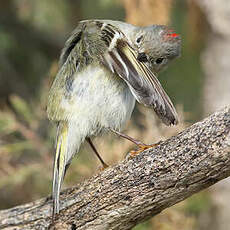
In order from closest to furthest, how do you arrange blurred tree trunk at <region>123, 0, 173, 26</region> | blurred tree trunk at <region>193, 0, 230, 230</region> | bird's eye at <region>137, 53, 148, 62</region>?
bird's eye at <region>137, 53, 148, 62</region> < blurred tree trunk at <region>123, 0, 173, 26</region> < blurred tree trunk at <region>193, 0, 230, 230</region>

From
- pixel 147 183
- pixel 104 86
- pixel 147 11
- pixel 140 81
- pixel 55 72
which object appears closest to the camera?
pixel 147 183

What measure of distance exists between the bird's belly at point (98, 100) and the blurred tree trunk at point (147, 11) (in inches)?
46.5

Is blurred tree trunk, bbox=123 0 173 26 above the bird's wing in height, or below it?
above

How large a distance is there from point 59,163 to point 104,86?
1.33 ft

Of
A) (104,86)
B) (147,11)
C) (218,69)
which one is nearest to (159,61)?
(104,86)

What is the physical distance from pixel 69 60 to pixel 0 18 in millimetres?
2508

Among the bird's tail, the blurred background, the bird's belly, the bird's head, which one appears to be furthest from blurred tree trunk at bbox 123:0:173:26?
the bird's tail

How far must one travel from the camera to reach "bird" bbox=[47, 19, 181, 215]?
2.39 metres

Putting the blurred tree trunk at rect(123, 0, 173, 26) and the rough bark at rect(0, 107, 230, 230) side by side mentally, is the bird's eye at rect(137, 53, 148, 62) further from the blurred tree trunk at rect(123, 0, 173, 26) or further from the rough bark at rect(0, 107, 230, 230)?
the blurred tree trunk at rect(123, 0, 173, 26)

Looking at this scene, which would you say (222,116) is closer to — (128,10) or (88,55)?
(88,55)

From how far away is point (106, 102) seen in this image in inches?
99.1

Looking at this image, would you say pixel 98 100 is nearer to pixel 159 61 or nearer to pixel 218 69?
pixel 159 61

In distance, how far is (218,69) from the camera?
4.50m

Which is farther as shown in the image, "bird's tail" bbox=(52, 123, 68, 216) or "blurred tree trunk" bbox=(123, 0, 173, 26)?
"blurred tree trunk" bbox=(123, 0, 173, 26)
